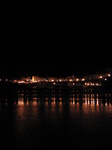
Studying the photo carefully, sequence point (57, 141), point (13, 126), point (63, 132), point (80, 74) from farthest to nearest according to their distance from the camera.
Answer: point (80, 74) < point (13, 126) < point (63, 132) < point (57, 141)

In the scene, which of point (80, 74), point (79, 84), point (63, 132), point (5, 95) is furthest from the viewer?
point (80, 74)

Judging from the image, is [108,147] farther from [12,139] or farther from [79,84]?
[79,84]

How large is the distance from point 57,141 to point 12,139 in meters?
1.06

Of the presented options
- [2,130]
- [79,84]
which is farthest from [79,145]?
[79,84]

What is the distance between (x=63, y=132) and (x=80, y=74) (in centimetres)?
4658

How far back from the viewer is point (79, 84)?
161 ft

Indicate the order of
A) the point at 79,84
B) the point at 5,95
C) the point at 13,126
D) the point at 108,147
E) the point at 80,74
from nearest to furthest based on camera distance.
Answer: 1. the point at 108,147
2. the point at 13,126
3. the point at 5,95
4. the point at 79,84
5. the point at 80,74

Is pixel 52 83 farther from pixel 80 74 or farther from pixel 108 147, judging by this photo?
pixel 108 147

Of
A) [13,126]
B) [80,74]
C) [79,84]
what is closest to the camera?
[13,126]

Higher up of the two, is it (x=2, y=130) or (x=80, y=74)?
(x=80, y=74)

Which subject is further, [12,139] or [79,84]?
[79,84]

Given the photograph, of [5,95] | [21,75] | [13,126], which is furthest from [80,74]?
[13,126]

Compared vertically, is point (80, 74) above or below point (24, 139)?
above

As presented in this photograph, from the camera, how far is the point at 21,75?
51.7m
